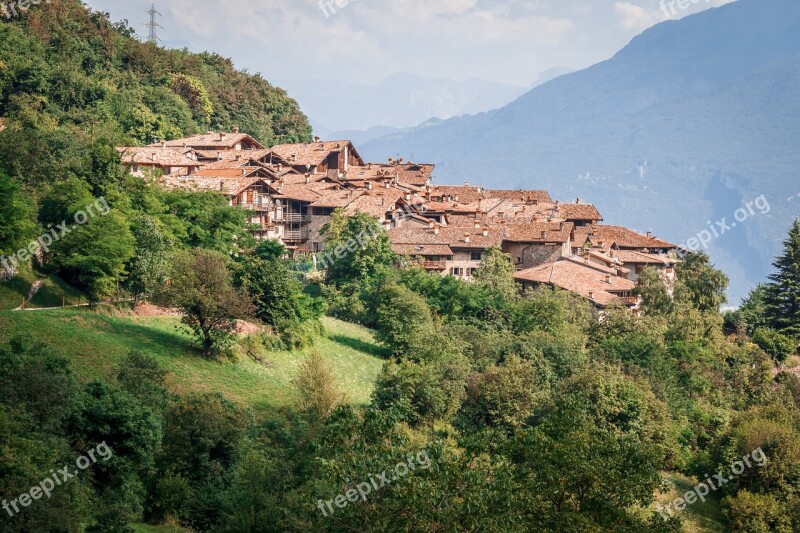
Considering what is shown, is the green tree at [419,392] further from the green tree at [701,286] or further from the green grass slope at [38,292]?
the green tree at [701,286]

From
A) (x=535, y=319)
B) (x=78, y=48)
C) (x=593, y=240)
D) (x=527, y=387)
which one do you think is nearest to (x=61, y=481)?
(x=527, y=387)

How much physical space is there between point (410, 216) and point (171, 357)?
30987mm

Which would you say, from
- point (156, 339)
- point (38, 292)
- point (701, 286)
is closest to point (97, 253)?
point (38, 292)

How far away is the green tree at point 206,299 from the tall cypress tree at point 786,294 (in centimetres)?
3901

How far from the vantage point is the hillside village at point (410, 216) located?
62875 millimetres

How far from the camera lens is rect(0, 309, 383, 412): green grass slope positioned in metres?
36.6

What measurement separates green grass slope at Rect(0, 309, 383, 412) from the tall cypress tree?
32.1 meters

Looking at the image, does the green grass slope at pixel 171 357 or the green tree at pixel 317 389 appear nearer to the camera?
the green tree at pixel 317 389

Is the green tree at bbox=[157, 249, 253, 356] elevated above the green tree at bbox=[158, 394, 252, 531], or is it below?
above

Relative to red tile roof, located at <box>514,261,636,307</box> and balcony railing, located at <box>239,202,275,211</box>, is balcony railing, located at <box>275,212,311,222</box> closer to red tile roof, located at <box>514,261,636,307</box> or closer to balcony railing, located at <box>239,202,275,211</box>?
balcony railing, located at <box>239,202,275,211</box>

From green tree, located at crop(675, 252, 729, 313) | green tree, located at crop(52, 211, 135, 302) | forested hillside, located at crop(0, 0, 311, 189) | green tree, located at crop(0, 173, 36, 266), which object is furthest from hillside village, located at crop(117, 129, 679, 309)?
green tree, located at crop(0, 173, 36, 266)

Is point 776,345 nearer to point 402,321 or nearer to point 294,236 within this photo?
point 402,321

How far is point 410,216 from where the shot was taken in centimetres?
6856

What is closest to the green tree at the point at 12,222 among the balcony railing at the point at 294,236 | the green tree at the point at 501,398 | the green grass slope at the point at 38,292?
the green grass slope at the point at 38,292
